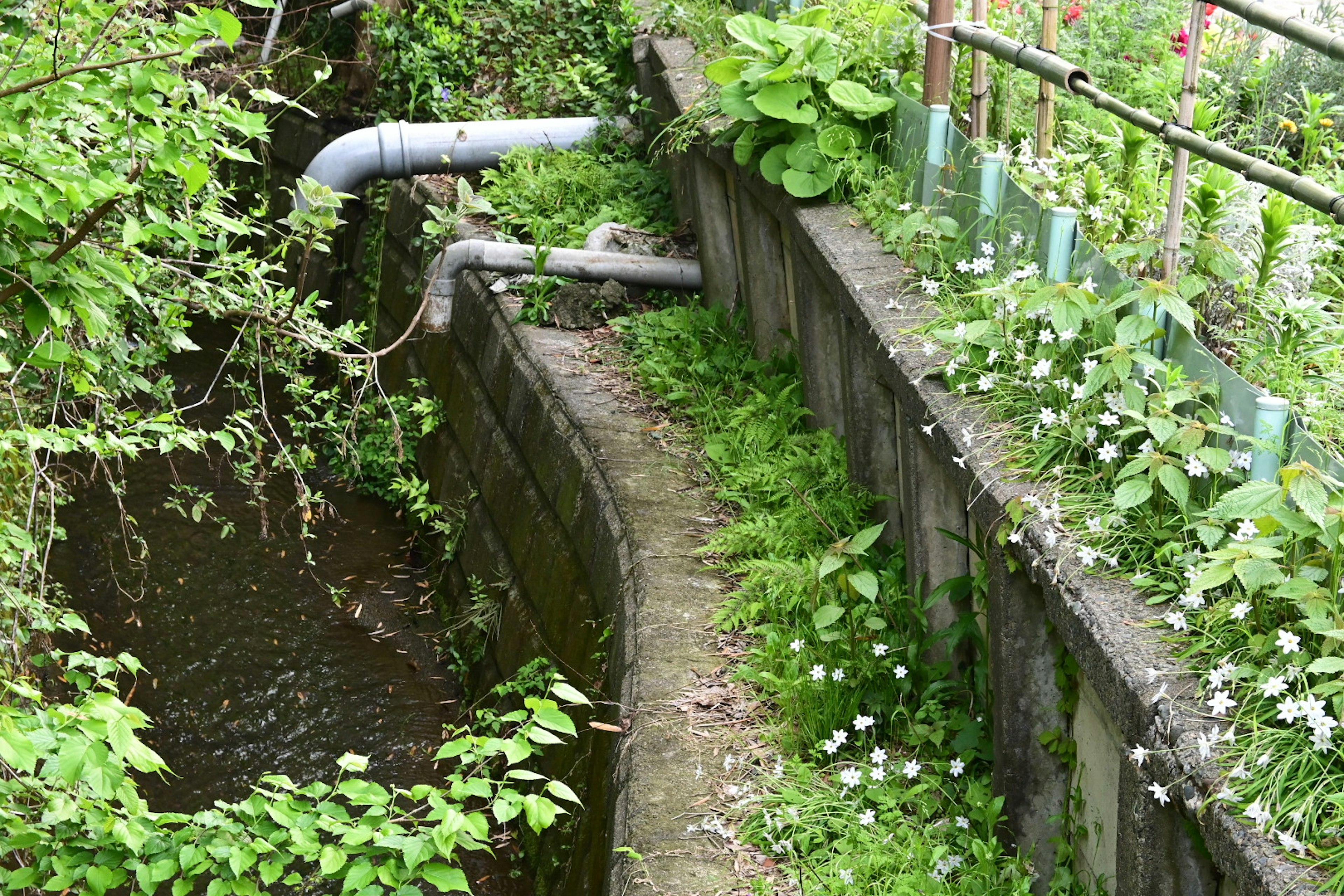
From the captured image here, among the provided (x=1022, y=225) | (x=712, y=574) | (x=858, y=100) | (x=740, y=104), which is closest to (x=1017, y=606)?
(x=1022, y=225)

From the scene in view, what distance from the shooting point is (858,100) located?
4984mm

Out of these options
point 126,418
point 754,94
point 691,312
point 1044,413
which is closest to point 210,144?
point 126,418

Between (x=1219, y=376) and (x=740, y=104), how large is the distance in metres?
2.70

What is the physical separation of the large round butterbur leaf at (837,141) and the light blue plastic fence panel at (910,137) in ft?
0.53

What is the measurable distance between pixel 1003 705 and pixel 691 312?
3610 mm

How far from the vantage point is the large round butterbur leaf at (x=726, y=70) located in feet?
17.5

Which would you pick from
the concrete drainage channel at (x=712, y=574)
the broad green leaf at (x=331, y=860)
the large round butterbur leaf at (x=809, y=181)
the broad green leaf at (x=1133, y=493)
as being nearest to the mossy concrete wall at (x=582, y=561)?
the concrete drainage channel at (x=712, y=574)

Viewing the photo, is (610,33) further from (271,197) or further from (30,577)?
(30,577)

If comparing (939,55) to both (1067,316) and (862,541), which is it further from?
(862,541)

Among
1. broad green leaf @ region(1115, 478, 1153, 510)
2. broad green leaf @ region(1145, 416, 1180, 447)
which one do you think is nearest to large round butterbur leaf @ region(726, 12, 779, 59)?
broad green leaf @ region(1145, 416, 1180, 447)

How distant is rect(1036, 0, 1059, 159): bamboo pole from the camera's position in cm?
393

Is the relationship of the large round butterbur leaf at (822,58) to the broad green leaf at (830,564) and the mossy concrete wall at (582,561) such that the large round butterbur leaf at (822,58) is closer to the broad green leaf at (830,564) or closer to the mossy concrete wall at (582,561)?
the mossy concrete wall at (582,561)

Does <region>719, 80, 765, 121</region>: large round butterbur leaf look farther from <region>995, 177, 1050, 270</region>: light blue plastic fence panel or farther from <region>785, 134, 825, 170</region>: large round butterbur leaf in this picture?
<region>995, 177, 1050, 270</region>: light blue plastic fence panel

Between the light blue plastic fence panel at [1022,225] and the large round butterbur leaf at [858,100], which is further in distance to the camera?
the large round butterbur leaf at [858,100]
